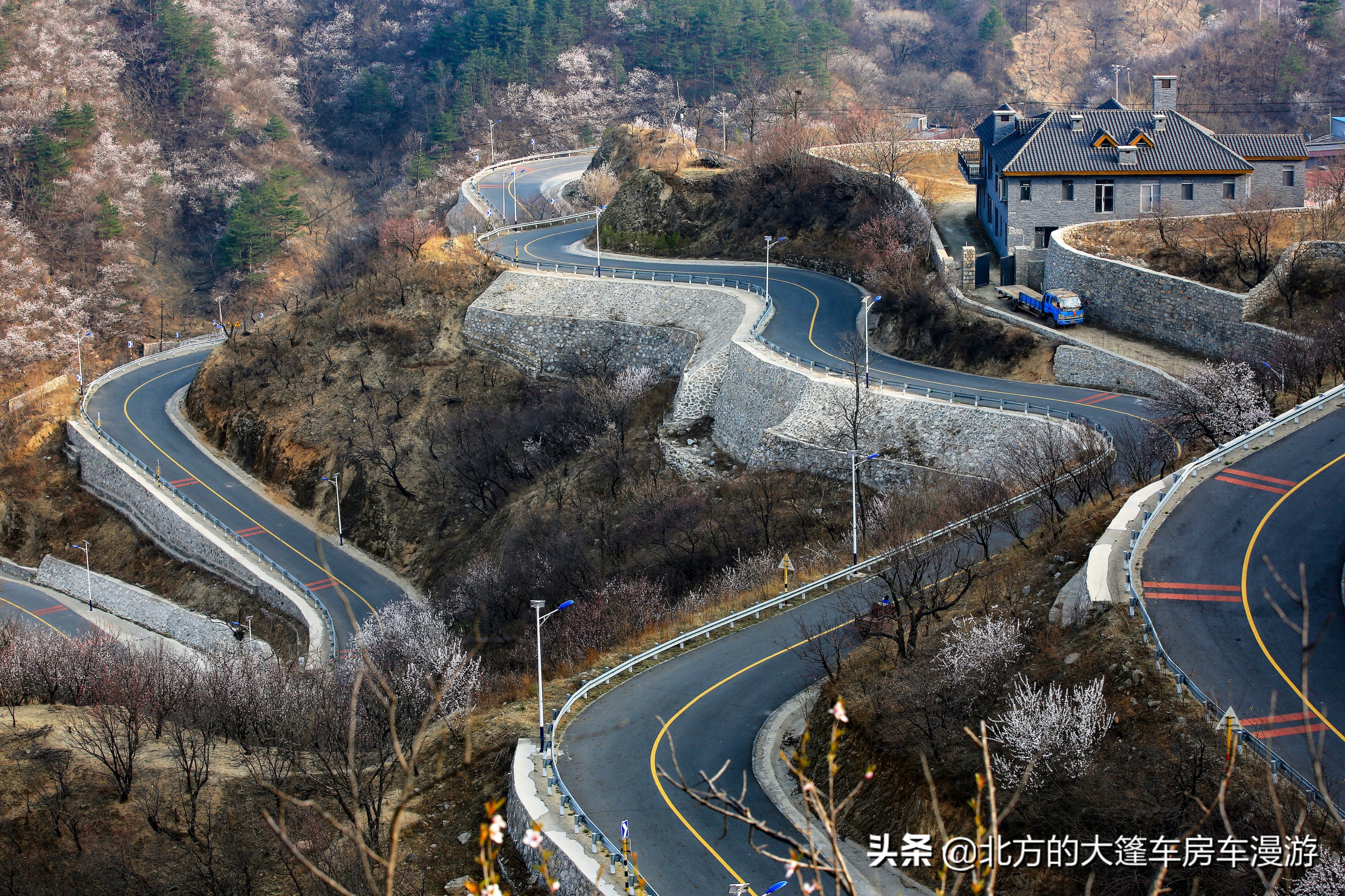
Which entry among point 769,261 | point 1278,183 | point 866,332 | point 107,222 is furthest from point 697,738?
point 107,222

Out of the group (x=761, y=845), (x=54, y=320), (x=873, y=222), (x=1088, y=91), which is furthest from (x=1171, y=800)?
(x=1088, y=91)

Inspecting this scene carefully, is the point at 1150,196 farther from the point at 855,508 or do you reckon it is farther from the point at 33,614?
the point at 33,614

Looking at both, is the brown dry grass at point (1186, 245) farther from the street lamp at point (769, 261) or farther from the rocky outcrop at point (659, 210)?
the rocky outcrop at point (659, 210)

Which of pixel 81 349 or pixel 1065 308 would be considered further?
pixel 81 349

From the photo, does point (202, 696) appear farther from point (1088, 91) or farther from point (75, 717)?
point (1088, 91)

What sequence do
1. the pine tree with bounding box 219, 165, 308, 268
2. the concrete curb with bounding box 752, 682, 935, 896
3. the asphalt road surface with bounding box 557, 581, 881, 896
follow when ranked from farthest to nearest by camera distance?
1. the pine tree with bounding box 219, 165, 308, 268
2. the asphalt road surface with bounding box 557, 581, 881, 896
3. the concrete curb with bounding box 752, 682, 935, 896

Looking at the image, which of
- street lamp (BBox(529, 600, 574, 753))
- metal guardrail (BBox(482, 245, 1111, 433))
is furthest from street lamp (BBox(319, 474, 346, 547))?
street lamp (BBox(529, 600, 574, 753))

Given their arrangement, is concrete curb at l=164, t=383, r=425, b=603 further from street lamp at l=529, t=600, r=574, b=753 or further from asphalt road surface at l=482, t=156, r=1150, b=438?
street lamp at l=529, t=600, r=574, b=753
